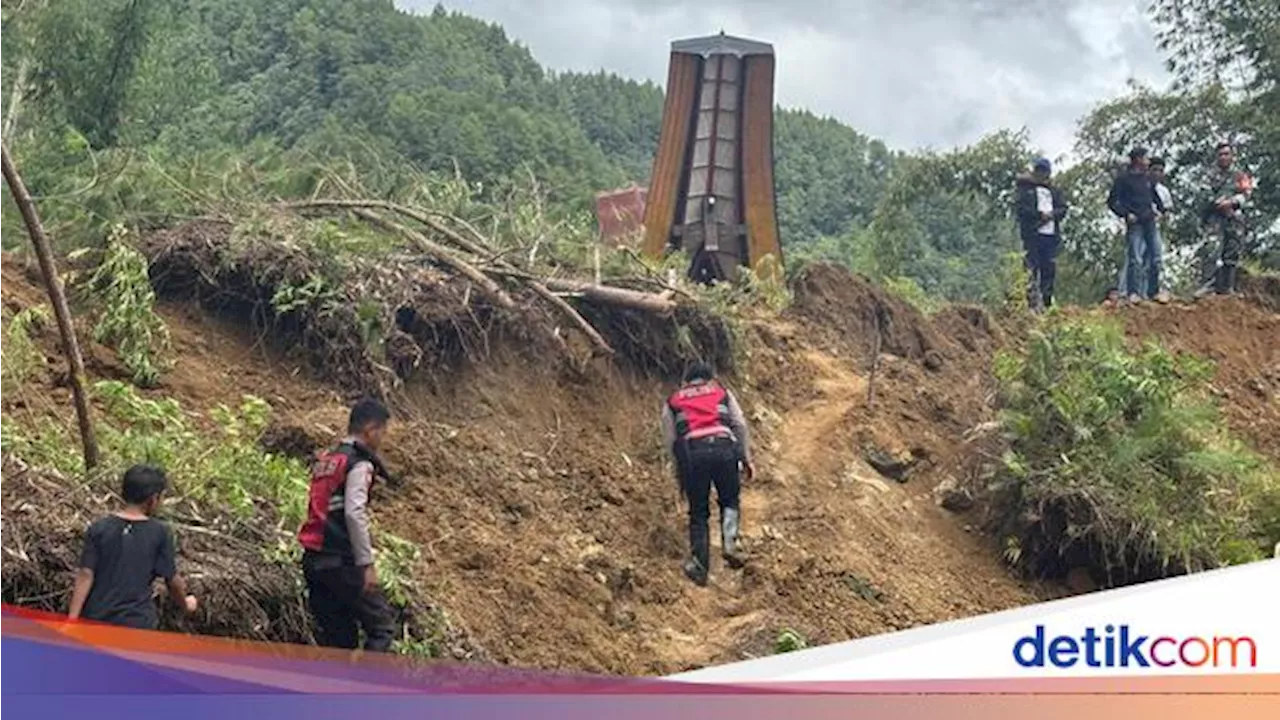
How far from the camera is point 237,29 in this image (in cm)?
4131

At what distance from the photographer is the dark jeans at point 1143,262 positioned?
1488cm

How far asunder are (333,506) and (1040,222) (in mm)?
9601

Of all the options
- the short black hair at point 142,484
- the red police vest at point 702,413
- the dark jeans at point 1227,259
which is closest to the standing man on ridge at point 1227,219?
the dark jeans at point 1227,259

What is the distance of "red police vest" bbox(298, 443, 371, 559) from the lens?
235 inches

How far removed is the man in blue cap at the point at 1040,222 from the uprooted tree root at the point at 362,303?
5262 mm

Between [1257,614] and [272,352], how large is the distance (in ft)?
22.5

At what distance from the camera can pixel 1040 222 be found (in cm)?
1427

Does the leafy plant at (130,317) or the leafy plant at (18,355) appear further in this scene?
the leafy plant at (130,317)

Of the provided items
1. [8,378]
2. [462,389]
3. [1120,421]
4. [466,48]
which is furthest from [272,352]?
[466,48]

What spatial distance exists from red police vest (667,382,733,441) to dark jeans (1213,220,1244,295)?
861cm

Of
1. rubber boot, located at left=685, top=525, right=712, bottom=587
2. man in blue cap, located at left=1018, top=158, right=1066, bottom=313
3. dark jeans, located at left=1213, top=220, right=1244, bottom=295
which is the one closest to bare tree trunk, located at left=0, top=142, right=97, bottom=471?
rubber boot, located at left=685, top=525, right=712, bottom=587

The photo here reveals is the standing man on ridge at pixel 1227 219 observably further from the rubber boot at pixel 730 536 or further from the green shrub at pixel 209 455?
the green shrub at pixel 209 455

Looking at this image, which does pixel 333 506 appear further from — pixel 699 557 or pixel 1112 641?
pixel 699 557

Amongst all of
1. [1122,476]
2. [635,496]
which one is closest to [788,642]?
[635,496]
